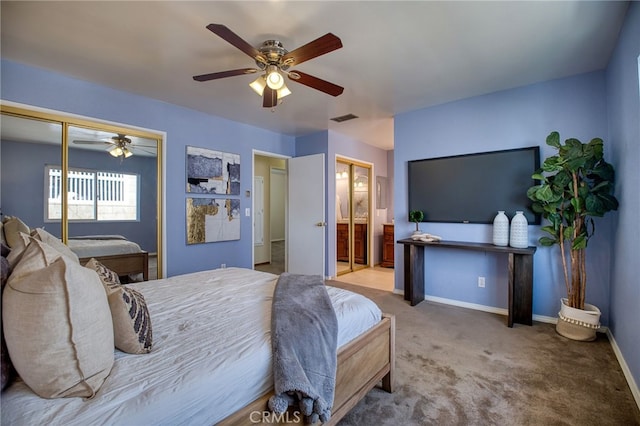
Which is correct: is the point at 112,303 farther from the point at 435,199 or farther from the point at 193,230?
the point at 435,199

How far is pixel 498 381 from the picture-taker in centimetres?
197

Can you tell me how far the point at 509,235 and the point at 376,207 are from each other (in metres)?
3.12

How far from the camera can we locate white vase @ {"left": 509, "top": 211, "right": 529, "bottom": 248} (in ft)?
9.71

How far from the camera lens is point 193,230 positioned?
3.85 meters

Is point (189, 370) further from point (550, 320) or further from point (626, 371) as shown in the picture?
point (550, 320)

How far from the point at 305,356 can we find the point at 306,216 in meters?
3.65

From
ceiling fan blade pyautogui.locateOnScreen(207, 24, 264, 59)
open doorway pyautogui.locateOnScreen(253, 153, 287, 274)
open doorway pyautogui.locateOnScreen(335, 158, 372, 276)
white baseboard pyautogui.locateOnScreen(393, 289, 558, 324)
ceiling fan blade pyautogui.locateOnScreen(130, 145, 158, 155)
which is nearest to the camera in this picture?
ceiling fan blade pyautogui.locateOnScreen(207, 24, 264, 59)

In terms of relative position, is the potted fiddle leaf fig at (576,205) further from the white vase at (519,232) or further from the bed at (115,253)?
the bed at (115,253)

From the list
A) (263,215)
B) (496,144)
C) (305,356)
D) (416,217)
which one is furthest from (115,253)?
(496,144)

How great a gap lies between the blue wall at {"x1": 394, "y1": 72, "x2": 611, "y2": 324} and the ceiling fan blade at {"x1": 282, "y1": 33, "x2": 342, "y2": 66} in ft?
7.69

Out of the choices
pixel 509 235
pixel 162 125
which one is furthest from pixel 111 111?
pixel 509 235

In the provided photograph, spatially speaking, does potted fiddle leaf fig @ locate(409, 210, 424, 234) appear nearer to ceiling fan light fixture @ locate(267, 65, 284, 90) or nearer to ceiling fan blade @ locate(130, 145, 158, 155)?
ceiling fan light fixture @ locate(267, 65, 284, 90)

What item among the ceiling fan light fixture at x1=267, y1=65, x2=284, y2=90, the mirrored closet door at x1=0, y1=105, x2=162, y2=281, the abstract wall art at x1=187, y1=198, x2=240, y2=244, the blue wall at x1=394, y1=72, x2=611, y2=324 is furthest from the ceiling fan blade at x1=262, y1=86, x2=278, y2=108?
the blue wall at x1=394, y1=72, x2=611, y2=324

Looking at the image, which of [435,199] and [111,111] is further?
[435,199]
